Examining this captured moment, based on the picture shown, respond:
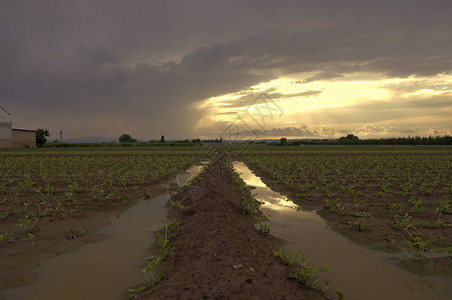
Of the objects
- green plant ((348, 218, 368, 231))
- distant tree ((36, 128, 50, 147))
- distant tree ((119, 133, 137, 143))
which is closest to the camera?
green plant ((348, 218, 368, 231))

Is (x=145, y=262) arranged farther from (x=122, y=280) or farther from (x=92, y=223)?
(x=92, y=223)

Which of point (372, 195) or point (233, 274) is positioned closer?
point (233, 274)

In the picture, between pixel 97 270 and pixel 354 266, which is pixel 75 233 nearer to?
pixel 97 270

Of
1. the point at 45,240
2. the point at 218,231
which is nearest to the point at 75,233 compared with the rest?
the point at 45,240

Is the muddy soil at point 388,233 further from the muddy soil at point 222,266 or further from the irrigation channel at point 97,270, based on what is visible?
the irrigation channel at point 97,270

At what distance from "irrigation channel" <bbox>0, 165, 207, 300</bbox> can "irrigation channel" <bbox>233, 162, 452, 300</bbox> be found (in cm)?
311

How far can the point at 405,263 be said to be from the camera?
4.90 m

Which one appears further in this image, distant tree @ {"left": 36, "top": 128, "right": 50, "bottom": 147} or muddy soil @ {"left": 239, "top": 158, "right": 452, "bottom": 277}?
distant tree @ {"left": 36, "top": 128, "right": 50, "bottom": 147}

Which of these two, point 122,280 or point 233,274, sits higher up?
point 233,274

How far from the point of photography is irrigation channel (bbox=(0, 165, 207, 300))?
13.0 ft

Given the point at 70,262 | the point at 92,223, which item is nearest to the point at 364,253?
the point at 70,262

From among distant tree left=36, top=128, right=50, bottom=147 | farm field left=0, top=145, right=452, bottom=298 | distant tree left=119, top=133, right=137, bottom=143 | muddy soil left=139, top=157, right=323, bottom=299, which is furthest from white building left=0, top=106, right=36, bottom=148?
muddy soil left=139, top=157, right=323, bottom=299

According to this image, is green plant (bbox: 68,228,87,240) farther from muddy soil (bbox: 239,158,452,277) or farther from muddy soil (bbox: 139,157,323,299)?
muddy soil (bbox: 239,158,452,277)

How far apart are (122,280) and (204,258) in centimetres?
137
